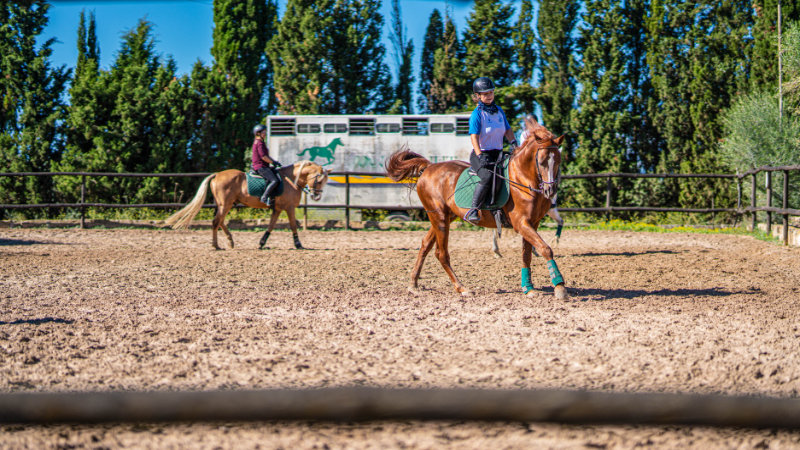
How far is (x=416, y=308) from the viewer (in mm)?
6289

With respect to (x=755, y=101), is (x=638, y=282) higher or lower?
lower

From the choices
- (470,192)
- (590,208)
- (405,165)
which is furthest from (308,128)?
(470,192)

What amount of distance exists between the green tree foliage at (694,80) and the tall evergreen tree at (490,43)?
216 inches

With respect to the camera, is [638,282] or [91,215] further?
[91,215]

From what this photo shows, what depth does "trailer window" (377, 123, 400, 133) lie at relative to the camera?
65.3 feet

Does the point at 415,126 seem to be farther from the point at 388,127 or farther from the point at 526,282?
the point at 526,282

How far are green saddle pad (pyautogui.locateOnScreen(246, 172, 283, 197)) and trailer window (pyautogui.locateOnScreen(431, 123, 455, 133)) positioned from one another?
778 centimetres

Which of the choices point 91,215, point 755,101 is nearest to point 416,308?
point 755,101

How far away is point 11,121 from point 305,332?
19005 mm

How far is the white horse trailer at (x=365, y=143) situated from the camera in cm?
1961

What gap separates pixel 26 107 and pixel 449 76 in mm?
13803

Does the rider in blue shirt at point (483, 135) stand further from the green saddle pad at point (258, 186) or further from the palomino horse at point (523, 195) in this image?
the green saddle pad at point (258, 186)

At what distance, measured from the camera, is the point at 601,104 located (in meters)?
21.5

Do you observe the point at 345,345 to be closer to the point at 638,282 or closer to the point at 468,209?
the point at 468,209
